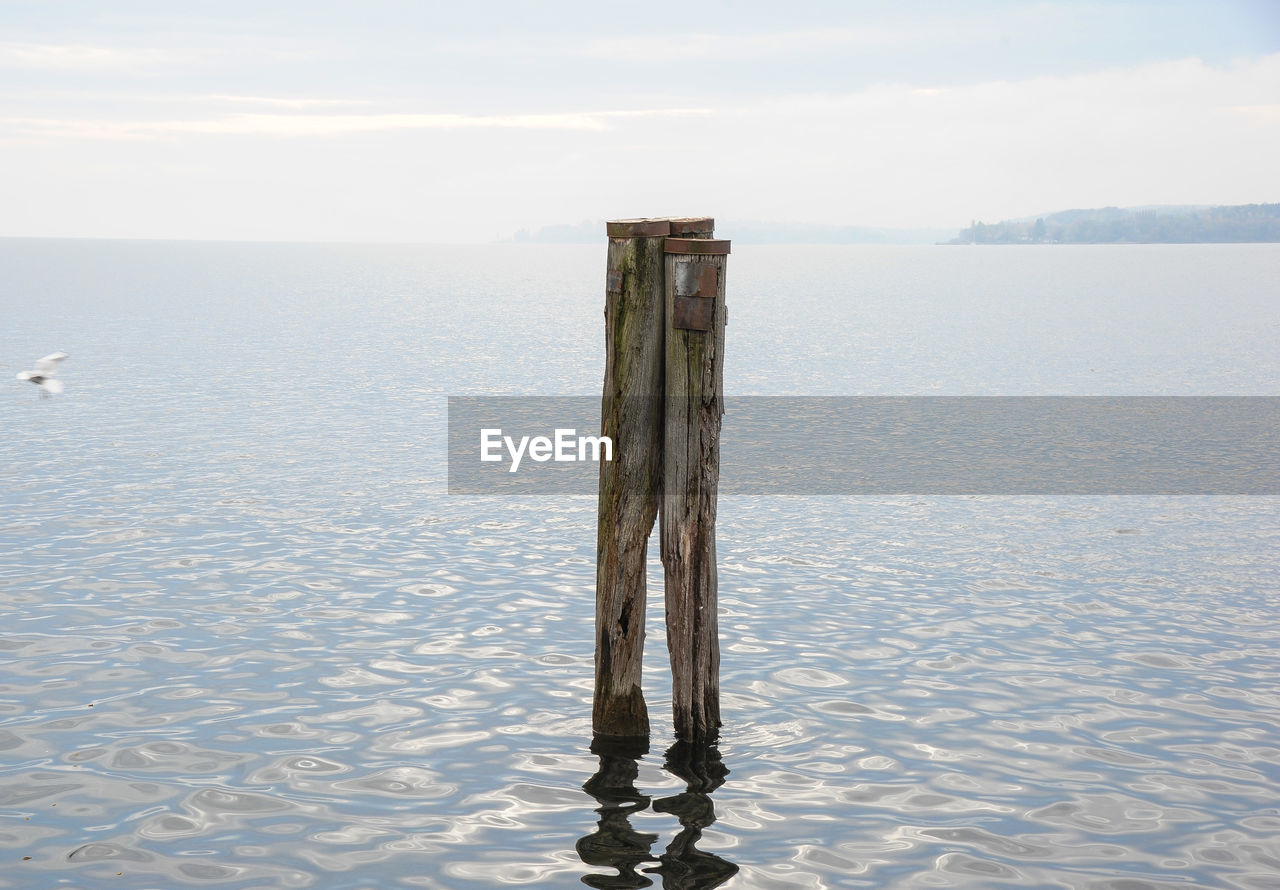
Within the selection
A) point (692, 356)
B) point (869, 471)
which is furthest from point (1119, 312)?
point (692, 356)

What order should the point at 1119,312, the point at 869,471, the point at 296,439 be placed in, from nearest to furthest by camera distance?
the point at 869,471, the point at 296,439, the point at 1119,312

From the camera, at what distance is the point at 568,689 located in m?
11.6

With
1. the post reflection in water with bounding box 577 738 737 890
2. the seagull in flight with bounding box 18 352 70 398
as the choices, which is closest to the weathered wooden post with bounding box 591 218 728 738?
the post reflection in water with bounding box 577 738 737 890

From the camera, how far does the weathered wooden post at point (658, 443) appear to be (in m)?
9.57

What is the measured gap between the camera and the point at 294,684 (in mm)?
11500

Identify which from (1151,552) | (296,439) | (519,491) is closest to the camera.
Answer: (1151,552)

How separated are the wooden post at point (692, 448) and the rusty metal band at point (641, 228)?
181mm

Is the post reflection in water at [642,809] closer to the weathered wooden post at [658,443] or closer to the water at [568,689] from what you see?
the water at [568,689]

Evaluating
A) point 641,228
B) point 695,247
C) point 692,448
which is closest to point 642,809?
point 692,448

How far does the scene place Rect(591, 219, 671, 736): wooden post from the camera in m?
9.71

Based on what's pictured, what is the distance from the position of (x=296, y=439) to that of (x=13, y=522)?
1008 cm

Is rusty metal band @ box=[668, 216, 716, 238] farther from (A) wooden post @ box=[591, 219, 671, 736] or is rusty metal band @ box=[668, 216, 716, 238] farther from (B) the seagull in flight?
(B) the seagull in flight

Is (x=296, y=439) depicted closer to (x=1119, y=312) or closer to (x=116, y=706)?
(x=116, y=706)

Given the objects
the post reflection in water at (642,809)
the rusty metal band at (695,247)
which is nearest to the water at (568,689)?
the post reflection in water at (642,809)
